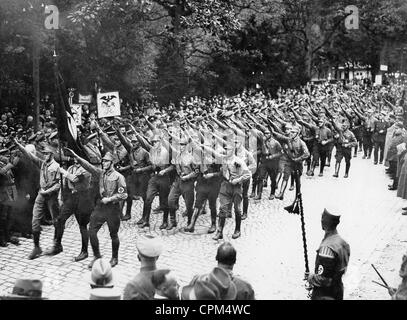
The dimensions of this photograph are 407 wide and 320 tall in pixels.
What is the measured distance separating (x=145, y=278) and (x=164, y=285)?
0.97 ft

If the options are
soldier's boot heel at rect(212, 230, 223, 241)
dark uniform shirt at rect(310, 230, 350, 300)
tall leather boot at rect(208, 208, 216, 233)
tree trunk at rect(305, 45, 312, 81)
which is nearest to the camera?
dark uniform shirt at rect(310, 230, 350, 300)

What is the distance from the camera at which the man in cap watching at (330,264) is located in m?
6.09

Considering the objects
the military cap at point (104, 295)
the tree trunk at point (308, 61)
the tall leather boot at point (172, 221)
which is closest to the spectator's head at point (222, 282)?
the military cap at point (104, 295)

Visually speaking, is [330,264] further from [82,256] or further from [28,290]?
[82,256]

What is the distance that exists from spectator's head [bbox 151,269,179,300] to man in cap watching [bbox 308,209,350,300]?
1.88m

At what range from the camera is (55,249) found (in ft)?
33.6

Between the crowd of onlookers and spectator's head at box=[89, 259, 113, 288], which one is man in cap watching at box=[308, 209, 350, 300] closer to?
the crowd of onlookers

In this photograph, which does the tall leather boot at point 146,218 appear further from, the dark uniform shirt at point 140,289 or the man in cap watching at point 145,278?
the dark uniform shirt at point 140,289

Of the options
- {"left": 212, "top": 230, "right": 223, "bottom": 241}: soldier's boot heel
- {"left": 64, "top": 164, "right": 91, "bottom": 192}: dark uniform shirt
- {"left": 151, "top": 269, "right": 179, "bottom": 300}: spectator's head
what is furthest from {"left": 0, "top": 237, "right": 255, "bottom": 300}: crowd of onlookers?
{"left": 212, "top": 230, "right": 223, "bottom": 241}: soldier's boot heel

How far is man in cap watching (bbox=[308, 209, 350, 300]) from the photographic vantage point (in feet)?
20.0

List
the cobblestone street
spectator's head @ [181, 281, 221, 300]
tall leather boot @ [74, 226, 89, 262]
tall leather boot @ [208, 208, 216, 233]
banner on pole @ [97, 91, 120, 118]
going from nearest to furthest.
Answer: spectator's head @ [181, 281, 221, 300] → the cobblestone street → tall leather boot @ [74, 226, 89, 262] → tall leather boot @ [208, 208, 216, 233] → banner on pole @ [97, 91, 120, 118]

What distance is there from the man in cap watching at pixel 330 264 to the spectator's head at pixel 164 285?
6.15ft

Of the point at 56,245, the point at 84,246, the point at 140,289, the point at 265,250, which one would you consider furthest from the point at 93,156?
the point at 140,289
